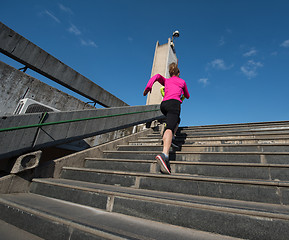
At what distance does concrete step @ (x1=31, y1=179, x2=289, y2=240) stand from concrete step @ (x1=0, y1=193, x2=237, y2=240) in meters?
0.06

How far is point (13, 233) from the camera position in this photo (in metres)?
1.33

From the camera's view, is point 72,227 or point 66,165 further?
point 66,165

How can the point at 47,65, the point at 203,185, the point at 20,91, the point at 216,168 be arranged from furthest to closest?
the point at 47,65 < the point at 20,91 < the point at 216,168 < the point at 203,185

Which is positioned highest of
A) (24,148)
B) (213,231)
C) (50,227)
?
(24,148)

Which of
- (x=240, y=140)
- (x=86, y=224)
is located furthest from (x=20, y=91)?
(x=240, y=140)

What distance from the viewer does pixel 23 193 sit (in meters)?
2.19

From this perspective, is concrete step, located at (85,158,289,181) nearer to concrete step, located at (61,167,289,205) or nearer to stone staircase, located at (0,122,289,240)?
stone staircase, located at (0,122,289,240)

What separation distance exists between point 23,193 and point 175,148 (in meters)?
2.74

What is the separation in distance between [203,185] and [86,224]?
130cm

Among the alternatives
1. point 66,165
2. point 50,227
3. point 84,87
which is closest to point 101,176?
point 66,165

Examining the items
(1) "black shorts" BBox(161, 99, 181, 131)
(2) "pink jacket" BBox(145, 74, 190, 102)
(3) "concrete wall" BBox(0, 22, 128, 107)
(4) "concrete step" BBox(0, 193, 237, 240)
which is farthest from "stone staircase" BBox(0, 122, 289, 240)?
(3) "concrete wall" BBox(0, 22, 128, 107)

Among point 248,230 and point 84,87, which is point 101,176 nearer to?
point 248,230

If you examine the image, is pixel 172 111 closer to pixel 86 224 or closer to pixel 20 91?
pixel 86 224

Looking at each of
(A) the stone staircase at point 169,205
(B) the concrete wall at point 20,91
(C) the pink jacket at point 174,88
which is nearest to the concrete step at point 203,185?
(A) the stone staircase at point 169,205
